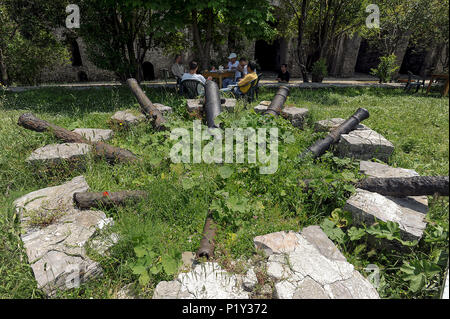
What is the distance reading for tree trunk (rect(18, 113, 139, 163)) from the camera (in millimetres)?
3439

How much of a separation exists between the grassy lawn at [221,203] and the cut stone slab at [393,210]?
0.33 feet

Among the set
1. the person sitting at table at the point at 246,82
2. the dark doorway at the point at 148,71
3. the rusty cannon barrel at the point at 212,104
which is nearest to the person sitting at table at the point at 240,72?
the person sitting at table at the point at 246,82

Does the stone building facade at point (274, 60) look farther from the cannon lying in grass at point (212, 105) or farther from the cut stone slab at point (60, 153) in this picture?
the cut stone slab at point (60, 153)

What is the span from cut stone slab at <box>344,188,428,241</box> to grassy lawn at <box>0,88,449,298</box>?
3.9 inches

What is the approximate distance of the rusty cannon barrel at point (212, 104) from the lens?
454 centimetres

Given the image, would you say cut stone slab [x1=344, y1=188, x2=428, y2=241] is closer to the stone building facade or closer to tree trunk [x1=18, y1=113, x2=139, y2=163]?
tree trunk [x1=18, y1=113, x2=139, y2=163]

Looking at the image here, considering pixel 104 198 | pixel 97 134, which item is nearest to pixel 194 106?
pixel 97 134

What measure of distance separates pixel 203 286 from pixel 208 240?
0.45 m

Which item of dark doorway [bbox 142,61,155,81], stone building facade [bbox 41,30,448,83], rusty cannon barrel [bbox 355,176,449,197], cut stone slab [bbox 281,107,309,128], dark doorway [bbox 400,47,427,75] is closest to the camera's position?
rusty cannon barrel [bbox 355,176,449,197]

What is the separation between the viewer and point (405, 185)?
2375mm

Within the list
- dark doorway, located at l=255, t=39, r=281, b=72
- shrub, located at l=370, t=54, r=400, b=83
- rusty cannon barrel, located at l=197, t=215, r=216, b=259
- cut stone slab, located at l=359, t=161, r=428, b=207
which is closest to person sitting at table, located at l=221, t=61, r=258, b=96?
cut stone slab, located at l=359, t=161, r=428, b=207

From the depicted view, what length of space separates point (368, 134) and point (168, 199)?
3.15m
